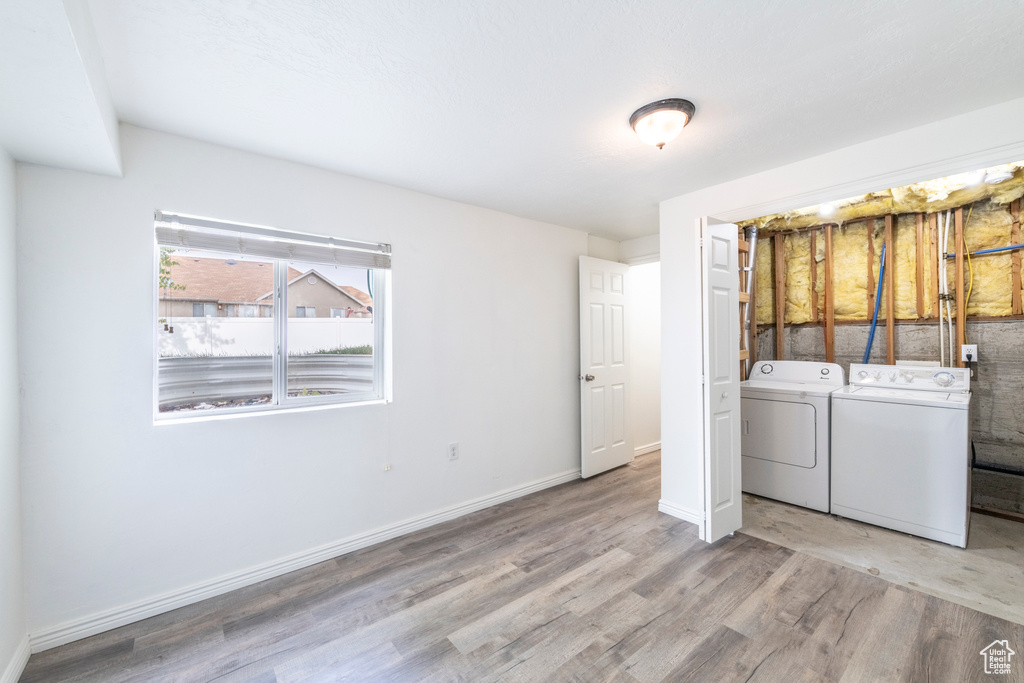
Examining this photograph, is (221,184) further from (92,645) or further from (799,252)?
(799,252)

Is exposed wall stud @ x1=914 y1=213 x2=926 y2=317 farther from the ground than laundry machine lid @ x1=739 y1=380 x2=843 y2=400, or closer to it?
farther from the ground

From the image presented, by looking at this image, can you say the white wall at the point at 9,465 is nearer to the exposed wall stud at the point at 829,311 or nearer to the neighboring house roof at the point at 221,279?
the neighboring house roof at the point at 221,279

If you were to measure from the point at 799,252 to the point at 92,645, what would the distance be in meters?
5.52

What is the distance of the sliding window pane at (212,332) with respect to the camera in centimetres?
221

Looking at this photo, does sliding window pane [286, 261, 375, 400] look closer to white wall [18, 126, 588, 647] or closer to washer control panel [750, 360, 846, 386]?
white wall [18, 126, 588, 647]

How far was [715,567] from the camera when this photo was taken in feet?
8.00

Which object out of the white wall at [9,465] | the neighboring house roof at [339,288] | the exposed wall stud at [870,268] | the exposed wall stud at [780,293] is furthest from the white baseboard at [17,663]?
the exposed wall stud at [870,268]

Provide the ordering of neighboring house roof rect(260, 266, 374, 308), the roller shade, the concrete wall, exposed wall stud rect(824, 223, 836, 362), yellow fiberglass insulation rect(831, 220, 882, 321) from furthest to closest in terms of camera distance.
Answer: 1. exposed wall stud rect(824, 223, 836, 362)
2. yellow fiberglass insulation rect(831, 220, 882, 321)
3. the concrete wall
4. neighboring house roof rect(260, 266, 374, 308)
5. the roller shade

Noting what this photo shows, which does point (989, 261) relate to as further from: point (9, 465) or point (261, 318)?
point (9, 465)

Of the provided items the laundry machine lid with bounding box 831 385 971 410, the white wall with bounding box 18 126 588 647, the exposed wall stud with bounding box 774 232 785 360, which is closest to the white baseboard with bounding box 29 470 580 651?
the white wall with bounding box 18 126 588 647

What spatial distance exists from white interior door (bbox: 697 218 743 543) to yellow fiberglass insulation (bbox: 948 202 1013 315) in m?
→ 1.95

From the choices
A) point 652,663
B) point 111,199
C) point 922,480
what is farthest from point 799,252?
point 111,199

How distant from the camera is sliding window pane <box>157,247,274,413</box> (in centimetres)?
221

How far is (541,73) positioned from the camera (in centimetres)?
166
